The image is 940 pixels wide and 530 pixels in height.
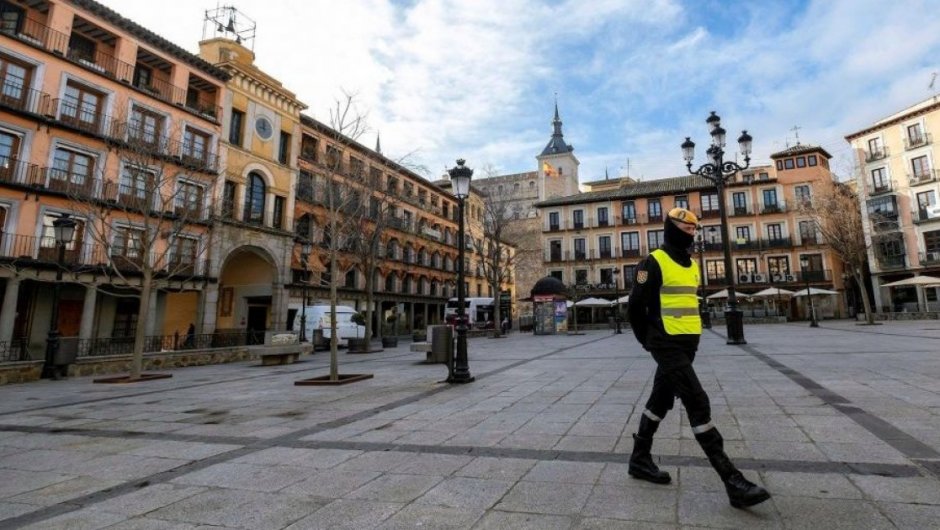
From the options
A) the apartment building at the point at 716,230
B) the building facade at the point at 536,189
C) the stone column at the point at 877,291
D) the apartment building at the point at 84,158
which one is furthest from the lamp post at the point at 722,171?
the building facade at the point at 536,189

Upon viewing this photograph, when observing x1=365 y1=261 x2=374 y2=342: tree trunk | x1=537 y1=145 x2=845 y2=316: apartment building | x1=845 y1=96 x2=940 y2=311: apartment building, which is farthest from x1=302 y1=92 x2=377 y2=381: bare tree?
x1=845 y1=96 x2=940 y2=311: apartment building

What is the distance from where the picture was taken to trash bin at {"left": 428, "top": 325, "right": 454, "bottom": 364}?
878 cm

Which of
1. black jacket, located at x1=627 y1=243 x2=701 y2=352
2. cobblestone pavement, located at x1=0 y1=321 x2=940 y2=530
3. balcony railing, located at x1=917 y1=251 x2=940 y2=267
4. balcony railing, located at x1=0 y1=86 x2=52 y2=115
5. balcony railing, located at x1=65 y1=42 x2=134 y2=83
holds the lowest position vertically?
cobblestone pavement, located at x1=0 y1=321 x2=940 y2=530

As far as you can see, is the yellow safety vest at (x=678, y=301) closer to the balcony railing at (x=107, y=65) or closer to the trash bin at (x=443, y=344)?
the trash bin at (x=443, y=344)

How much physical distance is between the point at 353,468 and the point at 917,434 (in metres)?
4.71

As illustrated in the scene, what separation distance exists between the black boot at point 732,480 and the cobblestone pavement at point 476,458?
0.09m

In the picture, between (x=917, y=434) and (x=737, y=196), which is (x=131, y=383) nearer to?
(x=917, y=434)

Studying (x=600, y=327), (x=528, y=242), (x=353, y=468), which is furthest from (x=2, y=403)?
(x=528, y=242)

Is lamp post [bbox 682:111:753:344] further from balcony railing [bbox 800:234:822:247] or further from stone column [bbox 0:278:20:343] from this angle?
balcony railing [bbox 800:234:822:247]

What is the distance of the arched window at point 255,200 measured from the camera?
26812 mm

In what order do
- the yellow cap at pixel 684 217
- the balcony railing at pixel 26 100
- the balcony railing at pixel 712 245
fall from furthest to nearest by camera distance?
the balcony railing at pixel 712 245 → the balcony railing at pixel 26 100 → the yellow cap at pixel 684 217

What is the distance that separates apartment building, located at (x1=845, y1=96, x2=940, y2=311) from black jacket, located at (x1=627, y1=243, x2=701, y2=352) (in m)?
42.5

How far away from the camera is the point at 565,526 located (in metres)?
2.57

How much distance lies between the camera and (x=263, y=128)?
28109 millimetres
